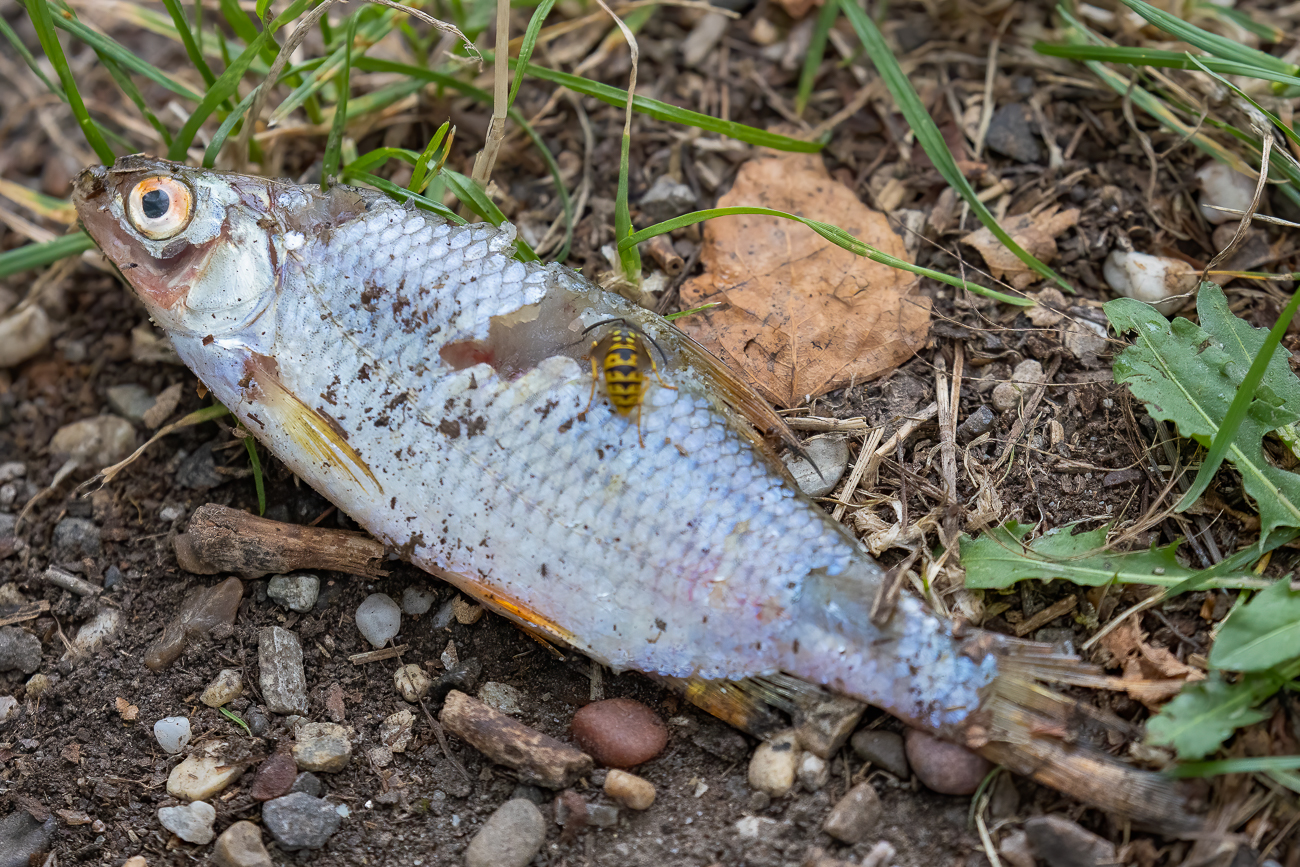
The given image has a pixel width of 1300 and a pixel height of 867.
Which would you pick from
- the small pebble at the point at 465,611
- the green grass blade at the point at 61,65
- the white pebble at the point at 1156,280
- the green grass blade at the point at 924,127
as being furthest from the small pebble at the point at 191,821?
the white pebble at the point at 1156,280

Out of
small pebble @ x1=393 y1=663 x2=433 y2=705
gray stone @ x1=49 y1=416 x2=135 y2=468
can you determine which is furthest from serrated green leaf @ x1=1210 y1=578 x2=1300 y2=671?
gray stone @ x1=49 y1=416 x2=135 y2=468

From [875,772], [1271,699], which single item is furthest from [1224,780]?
[875,772]

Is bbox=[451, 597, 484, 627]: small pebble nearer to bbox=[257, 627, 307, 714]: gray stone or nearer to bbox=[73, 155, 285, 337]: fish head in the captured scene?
bbox=[257, 627, 307, 714]: gray stone

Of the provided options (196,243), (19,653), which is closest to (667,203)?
(196,243)

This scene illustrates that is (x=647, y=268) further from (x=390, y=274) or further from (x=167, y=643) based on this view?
(x=167, y=643)

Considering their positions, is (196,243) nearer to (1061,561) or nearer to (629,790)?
(629,790)
